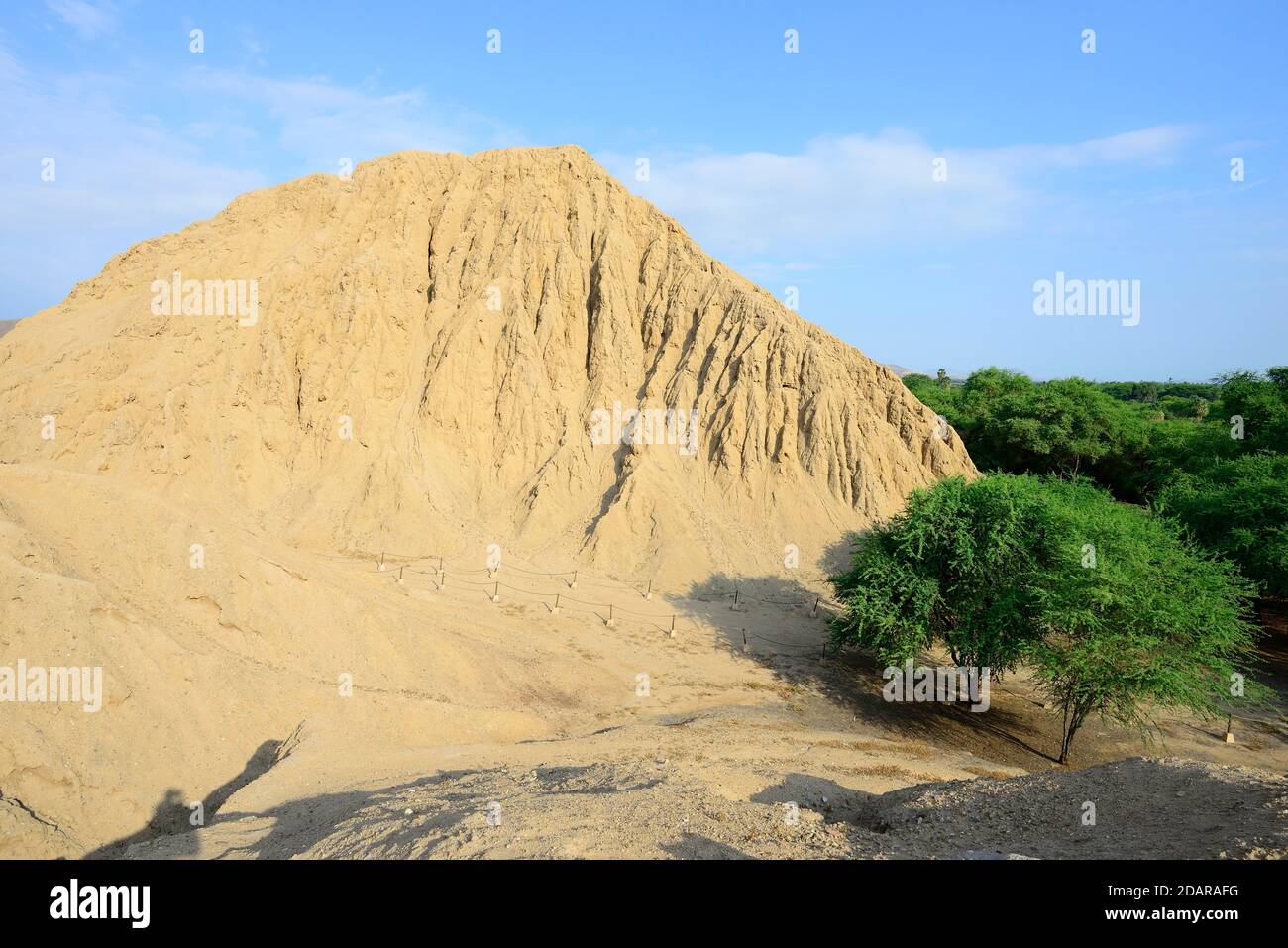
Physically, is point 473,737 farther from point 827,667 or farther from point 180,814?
point 827,667

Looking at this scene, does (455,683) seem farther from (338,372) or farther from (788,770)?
(338,372)

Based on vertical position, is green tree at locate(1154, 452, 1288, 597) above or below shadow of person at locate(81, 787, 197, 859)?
above

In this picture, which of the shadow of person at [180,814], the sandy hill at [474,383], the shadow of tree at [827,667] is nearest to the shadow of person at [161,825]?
the shadow of person at [180,814]

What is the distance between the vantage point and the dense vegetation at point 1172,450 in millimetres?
22219

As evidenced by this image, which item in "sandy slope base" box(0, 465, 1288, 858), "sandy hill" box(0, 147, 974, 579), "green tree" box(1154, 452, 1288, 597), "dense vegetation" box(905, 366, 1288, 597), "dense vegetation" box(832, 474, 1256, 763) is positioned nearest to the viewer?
"sandy slope base" box(0, 465, 1288, 858)

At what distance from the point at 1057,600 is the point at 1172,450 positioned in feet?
83.6

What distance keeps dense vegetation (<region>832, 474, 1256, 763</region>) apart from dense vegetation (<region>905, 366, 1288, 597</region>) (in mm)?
5401

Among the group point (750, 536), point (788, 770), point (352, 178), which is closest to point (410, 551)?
point (750, 536)

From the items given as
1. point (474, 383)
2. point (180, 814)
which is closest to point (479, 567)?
point (474, 383)

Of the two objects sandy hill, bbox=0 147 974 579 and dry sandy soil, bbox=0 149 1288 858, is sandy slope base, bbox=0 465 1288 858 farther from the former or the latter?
sandy hill, bbox=0 147 974 579

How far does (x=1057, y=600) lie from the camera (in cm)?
1495

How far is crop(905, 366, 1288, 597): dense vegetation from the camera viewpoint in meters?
22.2

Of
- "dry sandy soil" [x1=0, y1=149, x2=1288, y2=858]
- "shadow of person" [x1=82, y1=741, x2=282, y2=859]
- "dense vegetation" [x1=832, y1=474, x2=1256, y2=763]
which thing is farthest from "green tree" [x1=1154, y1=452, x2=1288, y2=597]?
"shadow of person" [x1=82, y1=741, x2=282, y2=859]

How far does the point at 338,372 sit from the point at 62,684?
18798 mm
